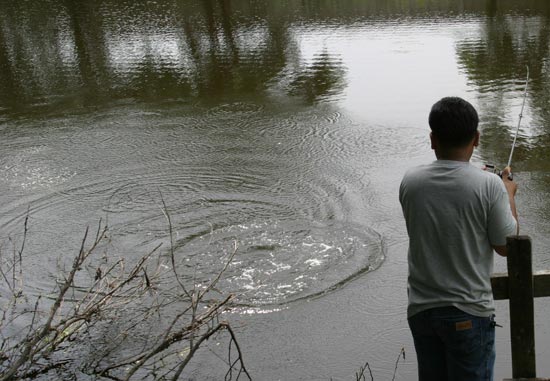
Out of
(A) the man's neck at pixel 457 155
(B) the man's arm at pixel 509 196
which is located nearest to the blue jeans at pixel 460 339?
(B) the man's arm at pixel 509 196

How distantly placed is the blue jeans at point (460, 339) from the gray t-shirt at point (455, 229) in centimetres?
3

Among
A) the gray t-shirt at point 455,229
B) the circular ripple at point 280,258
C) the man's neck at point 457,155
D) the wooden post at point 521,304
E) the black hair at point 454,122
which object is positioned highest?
the black hair at point 454,122

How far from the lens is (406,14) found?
21359 millimetres

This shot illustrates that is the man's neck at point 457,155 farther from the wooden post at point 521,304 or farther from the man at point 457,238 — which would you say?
the wooden post at point 521,304

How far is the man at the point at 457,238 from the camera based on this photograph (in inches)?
115

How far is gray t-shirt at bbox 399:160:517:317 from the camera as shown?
2.90 m

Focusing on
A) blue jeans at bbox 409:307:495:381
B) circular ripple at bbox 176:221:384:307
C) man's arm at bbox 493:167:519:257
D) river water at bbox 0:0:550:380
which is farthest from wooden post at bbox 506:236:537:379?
circular ripple at bbox 176:221:384:307

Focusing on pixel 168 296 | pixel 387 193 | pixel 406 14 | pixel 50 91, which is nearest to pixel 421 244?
pixel 168 296

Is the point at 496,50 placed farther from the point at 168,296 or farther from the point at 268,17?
the point at 168,296

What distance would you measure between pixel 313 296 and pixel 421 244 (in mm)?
2801

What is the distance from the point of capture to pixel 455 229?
2945mm

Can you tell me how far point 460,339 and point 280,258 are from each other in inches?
135

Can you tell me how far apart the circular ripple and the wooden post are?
2.50 m

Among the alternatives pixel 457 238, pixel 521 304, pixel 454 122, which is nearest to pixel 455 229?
pixel 457 238
